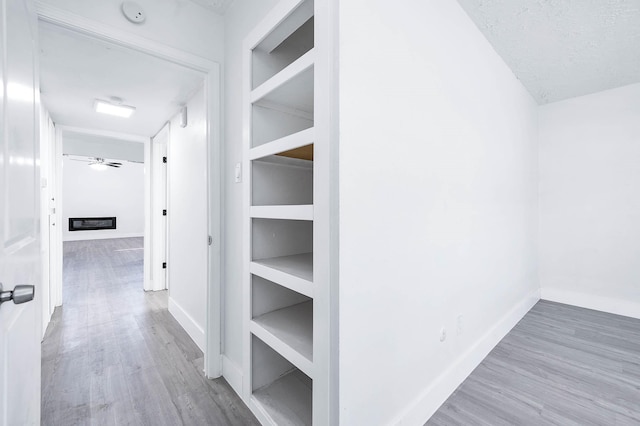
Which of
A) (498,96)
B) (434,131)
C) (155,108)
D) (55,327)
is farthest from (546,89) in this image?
(55,327)

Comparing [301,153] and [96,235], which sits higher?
[301,153]

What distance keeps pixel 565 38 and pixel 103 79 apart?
378cm

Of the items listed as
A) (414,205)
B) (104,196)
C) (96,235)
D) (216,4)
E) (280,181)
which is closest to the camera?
(414,205)

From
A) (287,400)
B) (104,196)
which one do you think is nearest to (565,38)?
(287,400)

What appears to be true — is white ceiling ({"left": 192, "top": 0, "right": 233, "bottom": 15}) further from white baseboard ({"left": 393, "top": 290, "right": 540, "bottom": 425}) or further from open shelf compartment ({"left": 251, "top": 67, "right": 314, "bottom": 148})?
white baseboard ({"left": 393, "top": 290, "right": 540, "bottom": 425})

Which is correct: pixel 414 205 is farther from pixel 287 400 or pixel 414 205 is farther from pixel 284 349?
pixel 287 400

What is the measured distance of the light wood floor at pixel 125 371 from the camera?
4.98 feet

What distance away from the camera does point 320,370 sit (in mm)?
1030

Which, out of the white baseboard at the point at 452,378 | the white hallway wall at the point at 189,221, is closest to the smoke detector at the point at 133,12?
the white hallway wall at the point at 189,221

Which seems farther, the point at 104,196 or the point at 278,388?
the point at 104,196

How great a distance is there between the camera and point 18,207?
2.71ft

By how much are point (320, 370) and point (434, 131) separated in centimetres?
133

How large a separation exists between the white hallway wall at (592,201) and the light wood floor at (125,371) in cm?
380

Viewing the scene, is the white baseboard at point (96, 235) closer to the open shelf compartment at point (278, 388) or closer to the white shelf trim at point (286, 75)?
the open shelf compartment at point (278, 388)
